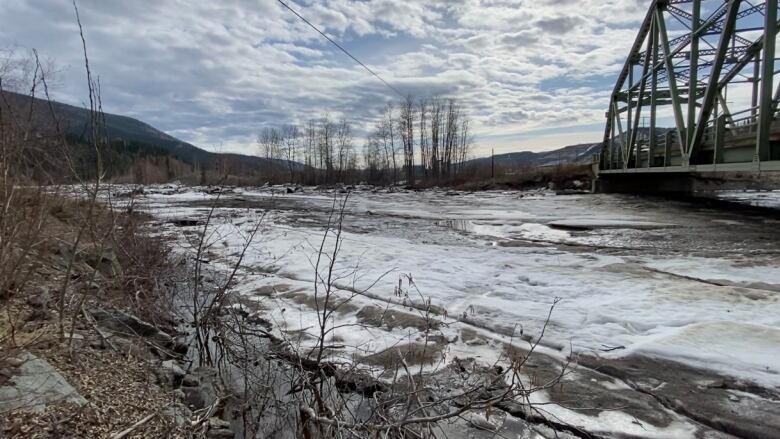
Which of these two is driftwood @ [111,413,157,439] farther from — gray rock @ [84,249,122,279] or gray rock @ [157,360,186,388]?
gray rock @ [84,249,122,279]

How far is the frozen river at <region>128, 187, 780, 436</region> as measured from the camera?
5457 millimetres

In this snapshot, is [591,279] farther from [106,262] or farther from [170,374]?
[106,262]

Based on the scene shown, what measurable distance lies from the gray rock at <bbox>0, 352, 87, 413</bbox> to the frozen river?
9.62 ft

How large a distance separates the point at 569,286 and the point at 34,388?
25.3 feet

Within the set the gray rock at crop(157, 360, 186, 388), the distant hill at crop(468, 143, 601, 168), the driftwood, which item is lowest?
the gray rock at crop(157, 360, 186, 388)

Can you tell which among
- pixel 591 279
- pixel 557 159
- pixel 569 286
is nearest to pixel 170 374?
pixel 569 286

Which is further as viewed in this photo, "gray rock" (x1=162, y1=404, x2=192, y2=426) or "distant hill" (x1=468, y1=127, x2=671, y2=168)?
"distant hill" (x1=468, y1=127, x2=671, y2=168)

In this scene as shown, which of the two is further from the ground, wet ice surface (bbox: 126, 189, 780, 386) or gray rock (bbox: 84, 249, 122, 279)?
gray rock (bbox: 84, 249, 122, 279)

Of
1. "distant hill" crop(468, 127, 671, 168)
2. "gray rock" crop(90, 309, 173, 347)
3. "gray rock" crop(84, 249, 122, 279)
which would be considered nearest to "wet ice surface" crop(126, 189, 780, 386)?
"gray rock" crop(90, 309, 173, 347)

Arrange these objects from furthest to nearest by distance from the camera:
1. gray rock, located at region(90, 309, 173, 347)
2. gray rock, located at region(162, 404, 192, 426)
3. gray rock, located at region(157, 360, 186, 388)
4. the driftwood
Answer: gray rock, located at region(90, 309, 173, 347)
gray rock, located at region(157, 360, 186, 388)
gray rock, located at region(162, 404, 192, 426)
the driftwood

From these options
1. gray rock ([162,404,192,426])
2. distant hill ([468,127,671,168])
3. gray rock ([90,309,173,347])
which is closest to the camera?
gray rock ([162,404,192,426])

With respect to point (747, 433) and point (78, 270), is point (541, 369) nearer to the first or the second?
point (747, 433)

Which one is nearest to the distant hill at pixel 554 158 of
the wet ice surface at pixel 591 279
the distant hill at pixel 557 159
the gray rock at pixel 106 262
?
the distant hill at pixel 557 159

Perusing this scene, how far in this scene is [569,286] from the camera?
8.06 metres
